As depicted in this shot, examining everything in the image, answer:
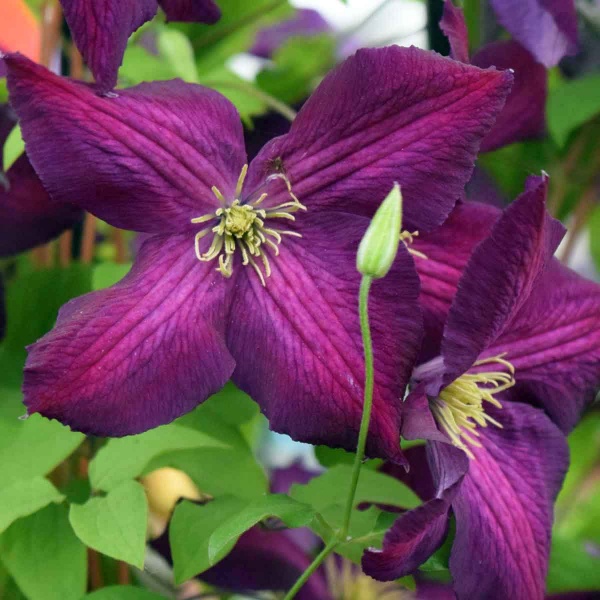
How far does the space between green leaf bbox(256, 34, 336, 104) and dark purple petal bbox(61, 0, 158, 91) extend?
37 cm

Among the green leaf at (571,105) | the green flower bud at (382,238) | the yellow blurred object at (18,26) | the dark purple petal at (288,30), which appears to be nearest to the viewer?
the green flower bud at (382,238)

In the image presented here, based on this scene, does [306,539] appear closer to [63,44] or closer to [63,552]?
[63,552]

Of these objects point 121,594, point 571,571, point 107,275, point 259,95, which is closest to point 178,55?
point 259,95

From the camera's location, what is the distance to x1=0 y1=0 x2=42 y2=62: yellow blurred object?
903 millimetres

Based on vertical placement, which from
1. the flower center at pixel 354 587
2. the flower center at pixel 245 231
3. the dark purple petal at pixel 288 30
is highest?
the dark purple petal at pixel 288 30

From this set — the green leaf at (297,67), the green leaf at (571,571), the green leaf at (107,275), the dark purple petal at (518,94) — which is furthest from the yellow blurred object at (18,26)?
the green leaf at (571,571)

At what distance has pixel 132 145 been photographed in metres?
0.52

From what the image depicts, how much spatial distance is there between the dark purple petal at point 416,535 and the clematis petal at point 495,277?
54 mm

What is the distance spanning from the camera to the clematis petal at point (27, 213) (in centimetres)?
63

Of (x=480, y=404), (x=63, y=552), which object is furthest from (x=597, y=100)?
(x=63, y=552)

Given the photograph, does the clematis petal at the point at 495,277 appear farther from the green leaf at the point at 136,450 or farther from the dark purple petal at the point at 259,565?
the dark purple petal at the point at 259,565

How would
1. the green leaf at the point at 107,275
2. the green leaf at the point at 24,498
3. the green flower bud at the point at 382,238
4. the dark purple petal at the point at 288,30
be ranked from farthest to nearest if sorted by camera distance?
the dark purple petal at the point at 288,30 < the green leaf at the point at 107,275 < the green leaf at the point at 24,498 < the green flower bud at the point at 382,238

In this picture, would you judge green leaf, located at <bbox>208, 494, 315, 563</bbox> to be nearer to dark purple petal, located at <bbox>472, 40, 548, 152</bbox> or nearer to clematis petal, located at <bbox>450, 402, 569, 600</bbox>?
clematis petal, located at <bbox>450, 402, 569, 600</bbox>

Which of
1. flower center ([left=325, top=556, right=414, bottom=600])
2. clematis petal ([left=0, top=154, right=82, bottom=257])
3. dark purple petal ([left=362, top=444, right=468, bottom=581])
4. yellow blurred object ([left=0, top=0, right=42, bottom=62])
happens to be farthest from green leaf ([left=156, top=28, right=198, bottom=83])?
flower center ([left=325, top=556, right=414, bottom=600])
